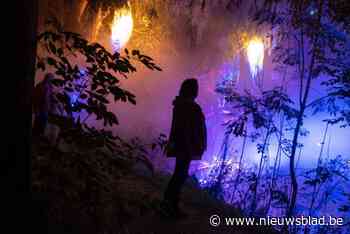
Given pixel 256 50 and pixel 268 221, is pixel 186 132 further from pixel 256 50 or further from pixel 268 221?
pixel 256 50

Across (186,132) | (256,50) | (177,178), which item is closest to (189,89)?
(186,132)

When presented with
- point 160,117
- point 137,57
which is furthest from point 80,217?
point 160,117

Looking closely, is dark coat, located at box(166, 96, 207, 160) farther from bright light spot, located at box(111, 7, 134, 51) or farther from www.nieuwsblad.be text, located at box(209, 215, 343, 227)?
bright light spot, located at box(111, 7, 134, 51)

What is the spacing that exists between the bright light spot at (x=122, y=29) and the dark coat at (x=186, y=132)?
1112cm

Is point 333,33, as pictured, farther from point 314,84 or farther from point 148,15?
point 314,84

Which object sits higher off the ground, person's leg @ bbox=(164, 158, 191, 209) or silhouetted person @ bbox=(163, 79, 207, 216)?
silhouetted person @ bbox=(163, 79, 207, 216)

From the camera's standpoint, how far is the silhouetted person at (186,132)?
4555 millimetres

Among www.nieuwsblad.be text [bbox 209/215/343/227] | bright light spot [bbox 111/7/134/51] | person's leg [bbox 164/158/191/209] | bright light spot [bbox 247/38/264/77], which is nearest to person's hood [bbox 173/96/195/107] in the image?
person's leg [bbox 164/158/191/209]

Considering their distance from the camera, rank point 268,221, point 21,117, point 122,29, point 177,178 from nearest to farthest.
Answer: point 21,117
point 177,178
point 268,221
point 122,29

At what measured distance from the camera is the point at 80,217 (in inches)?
163

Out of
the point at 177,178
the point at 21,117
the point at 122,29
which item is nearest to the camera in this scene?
the point at 21,117

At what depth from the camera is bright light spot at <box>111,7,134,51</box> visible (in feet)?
50.4

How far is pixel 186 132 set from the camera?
4551mm

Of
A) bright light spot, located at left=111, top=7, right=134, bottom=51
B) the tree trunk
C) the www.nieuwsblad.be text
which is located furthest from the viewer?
bright light spot, located at left=111, top=7, right=134, bottom=51
